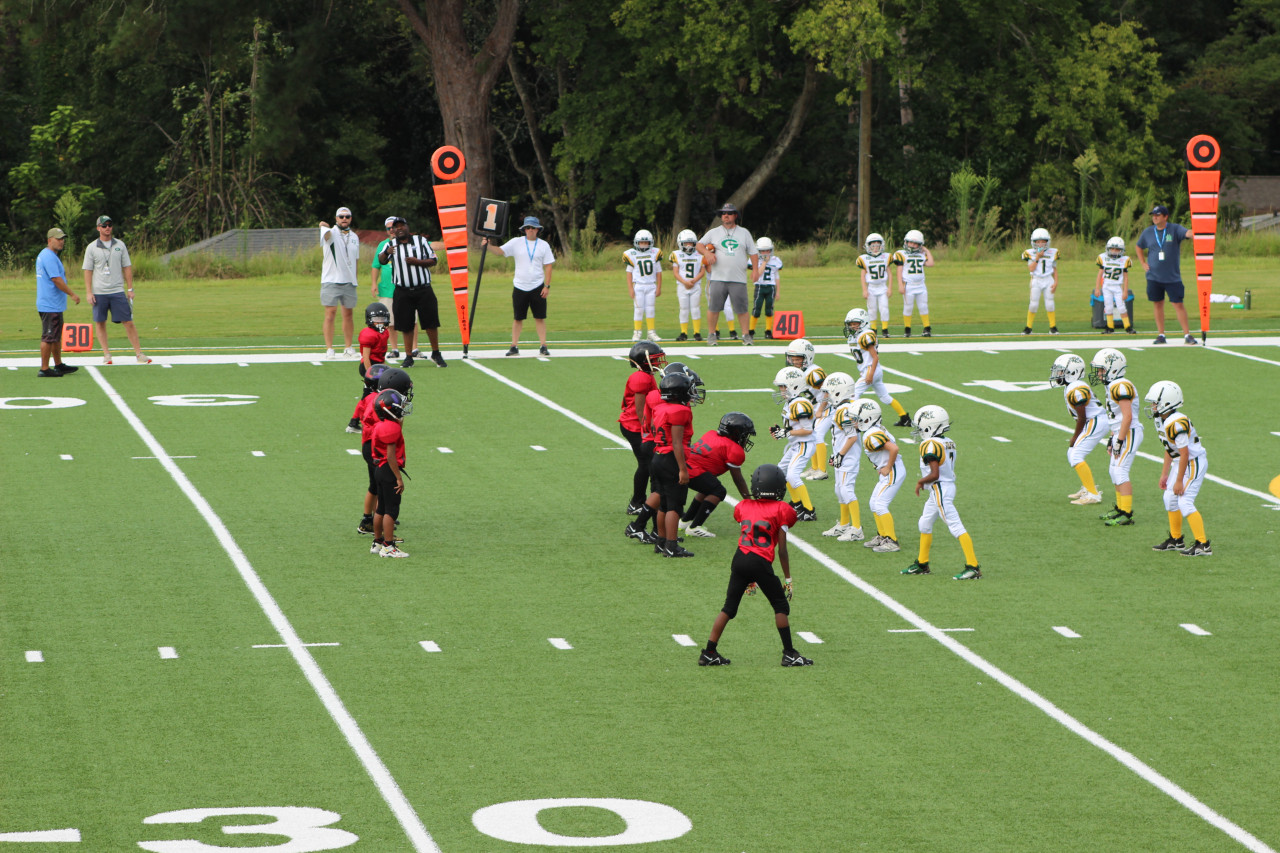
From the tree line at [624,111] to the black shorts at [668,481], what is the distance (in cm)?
3272

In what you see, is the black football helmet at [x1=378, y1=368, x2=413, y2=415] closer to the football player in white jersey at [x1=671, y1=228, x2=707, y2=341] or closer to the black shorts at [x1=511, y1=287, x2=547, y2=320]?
the black shorts at [x1=511, y1=287, x2=547, y2=320]

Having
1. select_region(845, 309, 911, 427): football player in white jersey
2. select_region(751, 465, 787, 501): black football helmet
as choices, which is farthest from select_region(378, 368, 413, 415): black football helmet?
select_region(845, 309, 911, 427): football player in white jersey

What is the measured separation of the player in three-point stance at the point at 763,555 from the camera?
31.3 feet

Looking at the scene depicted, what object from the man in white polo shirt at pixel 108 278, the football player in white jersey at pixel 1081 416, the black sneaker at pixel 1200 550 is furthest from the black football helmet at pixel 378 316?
the black sneaker at pixel 1200 550

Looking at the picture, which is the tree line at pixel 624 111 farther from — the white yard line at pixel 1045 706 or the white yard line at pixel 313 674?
the white yard line at pixel 1045 706

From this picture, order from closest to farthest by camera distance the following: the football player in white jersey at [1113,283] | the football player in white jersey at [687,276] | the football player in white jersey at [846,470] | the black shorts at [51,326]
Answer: the football player in white jersey at [846,470] → the black shorts at [51,326] → the football player in white jersey at [687,276] → the football player in white jersey at [1113,283]

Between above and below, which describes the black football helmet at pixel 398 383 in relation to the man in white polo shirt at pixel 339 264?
below

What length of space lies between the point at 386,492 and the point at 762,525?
148 inches

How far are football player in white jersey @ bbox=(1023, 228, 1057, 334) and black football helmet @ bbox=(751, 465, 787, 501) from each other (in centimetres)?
1681

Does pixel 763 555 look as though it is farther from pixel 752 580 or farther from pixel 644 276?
pixel 644 276

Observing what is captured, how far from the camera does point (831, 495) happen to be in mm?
15141

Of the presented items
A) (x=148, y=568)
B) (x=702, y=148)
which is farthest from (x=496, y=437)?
(x=702, y=148)

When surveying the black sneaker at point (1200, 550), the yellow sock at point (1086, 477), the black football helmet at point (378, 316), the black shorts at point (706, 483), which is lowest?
the black sneaker at point (1200, 550)

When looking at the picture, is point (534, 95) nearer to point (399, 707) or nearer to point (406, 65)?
point (406, 65)
